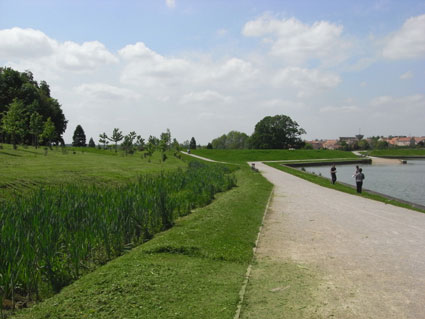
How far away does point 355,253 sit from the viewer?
691 cm

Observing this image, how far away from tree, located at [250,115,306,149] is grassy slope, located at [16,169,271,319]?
87989 millimetres

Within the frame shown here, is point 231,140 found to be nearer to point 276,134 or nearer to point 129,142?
point 276,134

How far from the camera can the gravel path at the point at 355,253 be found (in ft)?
15.1

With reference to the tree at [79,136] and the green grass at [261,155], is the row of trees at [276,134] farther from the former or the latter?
the tree at [79,136]

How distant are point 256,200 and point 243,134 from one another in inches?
6049

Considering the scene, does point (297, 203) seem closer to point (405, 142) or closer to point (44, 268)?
point (44, 268)

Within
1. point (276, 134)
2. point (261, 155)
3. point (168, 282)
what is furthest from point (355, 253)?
point (276, 134)

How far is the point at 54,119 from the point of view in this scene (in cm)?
6091

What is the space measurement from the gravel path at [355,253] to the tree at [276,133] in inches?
3263

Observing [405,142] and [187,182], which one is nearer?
[187,182]

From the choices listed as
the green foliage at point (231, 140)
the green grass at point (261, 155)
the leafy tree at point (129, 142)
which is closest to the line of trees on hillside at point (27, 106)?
the leafy tree at point (129, 142)

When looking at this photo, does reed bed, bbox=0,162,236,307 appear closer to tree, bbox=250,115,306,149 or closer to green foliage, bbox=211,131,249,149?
tree, bbox=250,115,306,149

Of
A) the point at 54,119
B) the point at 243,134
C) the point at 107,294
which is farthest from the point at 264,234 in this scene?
the point at 243,134

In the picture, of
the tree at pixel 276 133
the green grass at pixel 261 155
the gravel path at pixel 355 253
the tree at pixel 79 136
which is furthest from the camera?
the tree at pixel 276 133
